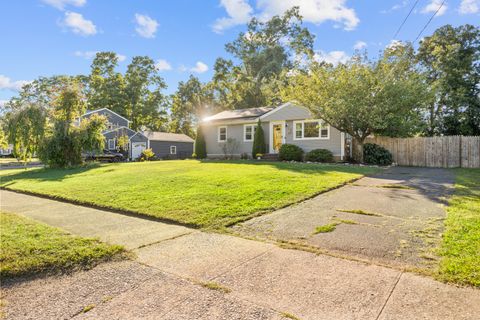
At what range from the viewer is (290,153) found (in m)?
17.9

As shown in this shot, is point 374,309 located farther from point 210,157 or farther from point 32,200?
point 210,157

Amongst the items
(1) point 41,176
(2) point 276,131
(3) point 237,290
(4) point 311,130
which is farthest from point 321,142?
(3) point 237,290

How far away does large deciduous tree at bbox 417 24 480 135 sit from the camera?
875 inches

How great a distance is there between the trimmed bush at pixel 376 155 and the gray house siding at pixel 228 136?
6.67m

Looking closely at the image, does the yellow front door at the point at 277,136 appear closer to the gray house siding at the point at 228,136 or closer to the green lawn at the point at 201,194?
the gray house siding at the point at 228,136

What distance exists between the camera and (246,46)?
37219mm

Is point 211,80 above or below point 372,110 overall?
above

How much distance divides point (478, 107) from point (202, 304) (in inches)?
1079

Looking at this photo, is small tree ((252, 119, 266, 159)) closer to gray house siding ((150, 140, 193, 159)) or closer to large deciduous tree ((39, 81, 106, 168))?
large deciduous tree ((39, 81, 106, 168))

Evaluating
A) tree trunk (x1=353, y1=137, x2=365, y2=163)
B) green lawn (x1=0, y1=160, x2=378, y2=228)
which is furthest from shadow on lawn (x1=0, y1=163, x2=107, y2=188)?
tree trunk (x1=353, y1=137, x2=365, y2=163)

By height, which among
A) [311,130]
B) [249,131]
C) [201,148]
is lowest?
[201,148]

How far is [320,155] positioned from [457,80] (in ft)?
50.5

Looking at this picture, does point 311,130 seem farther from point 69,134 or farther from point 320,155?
point 69,134

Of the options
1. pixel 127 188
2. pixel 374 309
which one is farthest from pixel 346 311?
pixel 127 188
